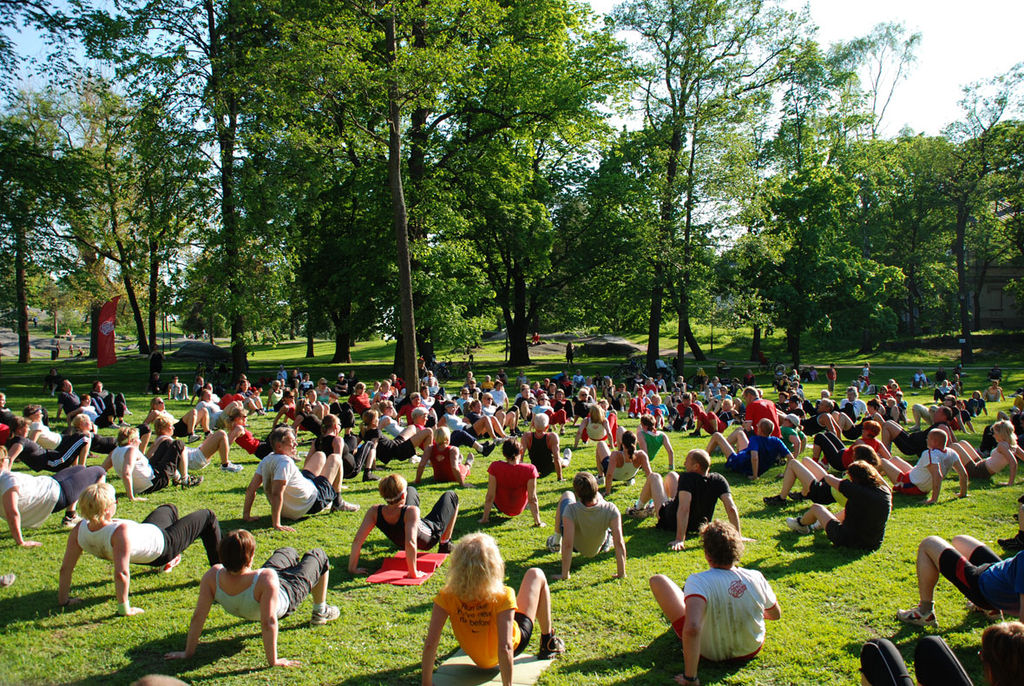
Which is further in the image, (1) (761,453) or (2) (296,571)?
(1) (761,453)

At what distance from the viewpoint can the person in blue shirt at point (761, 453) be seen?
35.9 ft

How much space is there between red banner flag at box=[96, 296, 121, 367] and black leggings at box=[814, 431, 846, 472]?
2017 cm

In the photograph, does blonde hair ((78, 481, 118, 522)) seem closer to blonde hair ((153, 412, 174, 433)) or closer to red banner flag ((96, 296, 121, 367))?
blonde hair ((153, 412, 174, 433))

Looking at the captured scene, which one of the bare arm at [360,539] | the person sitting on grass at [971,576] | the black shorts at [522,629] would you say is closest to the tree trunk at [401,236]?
the bare arm at [360,539]

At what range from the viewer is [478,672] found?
15.4 feet

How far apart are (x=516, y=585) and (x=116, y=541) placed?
374 cm

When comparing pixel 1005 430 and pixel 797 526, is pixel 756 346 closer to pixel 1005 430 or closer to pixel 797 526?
pixel 1005 430

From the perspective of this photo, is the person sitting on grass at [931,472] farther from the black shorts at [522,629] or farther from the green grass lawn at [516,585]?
the black shorts at [522,629]

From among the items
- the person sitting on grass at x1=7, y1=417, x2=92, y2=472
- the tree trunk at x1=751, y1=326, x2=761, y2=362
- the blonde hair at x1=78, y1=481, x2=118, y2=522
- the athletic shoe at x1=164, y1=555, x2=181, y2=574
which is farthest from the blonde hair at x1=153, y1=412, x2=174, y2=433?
the tree trunk at x1=751, y1=326, x2=761, y2=362

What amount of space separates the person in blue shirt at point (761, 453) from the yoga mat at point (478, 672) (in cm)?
724

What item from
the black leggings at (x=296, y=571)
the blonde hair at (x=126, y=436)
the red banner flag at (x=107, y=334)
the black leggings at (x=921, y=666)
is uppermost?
the red banner flag at (x=107, y=334)

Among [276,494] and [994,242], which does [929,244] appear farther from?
[276,494]

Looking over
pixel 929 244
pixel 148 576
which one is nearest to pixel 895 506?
pixel 148 576

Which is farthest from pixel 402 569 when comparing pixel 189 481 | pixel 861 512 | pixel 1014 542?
pixel 1014 542
